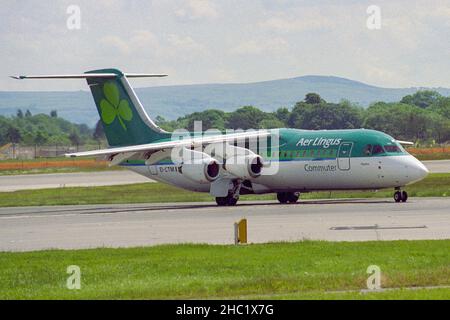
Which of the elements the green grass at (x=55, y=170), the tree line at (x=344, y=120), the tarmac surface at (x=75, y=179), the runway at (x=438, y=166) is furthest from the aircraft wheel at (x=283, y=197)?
the tree line at (x=344, y=120)

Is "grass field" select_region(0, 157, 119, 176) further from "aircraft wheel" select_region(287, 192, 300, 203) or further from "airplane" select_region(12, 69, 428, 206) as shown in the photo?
"aircraft wheel" select_region(287, 192, 300, 203)

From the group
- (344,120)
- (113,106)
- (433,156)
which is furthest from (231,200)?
(344,120)

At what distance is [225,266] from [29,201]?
34516mm

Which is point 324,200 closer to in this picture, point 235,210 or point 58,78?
point 235,210

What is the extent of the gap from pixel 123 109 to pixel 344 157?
10.7 meters

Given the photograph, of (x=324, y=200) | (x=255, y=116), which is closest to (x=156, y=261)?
(x=324, y=200)

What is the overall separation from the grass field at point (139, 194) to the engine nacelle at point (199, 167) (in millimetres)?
5975

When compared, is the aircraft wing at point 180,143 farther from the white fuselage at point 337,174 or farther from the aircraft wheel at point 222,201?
the aircraft wheel at point 222,201

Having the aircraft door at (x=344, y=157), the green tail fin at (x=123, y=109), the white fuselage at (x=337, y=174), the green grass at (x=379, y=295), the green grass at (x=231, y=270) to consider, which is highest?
the green tail fin at (x=123, y=109)

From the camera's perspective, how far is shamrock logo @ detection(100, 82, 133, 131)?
1973 inches

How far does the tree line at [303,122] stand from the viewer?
333 ft

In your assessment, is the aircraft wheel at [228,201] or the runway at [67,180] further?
the runway at [67,180]

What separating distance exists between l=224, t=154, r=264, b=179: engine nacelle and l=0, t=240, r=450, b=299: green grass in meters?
19.7

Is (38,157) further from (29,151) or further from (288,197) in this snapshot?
(288,197)
